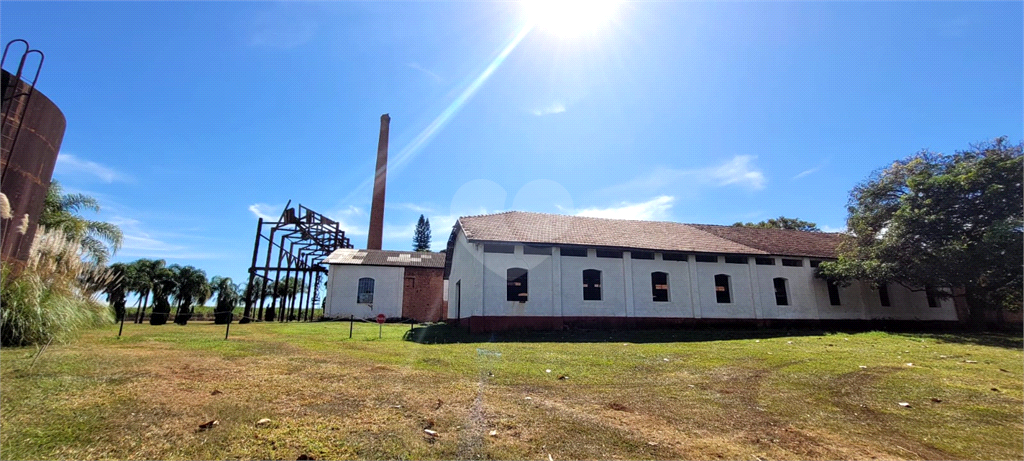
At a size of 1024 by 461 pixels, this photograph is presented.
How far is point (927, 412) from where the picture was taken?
18.1 ft

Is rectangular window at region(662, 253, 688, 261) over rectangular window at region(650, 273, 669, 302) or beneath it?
over

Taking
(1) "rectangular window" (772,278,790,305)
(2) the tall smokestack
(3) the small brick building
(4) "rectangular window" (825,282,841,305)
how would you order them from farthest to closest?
(2) the tall smokestack, (3) the small brick building, (4) "rectangular window" (825,282,841,305), (1) "rectangular window" (772,278,790,305)

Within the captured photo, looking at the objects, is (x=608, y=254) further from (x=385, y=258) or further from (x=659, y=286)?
(x=385, y=258)

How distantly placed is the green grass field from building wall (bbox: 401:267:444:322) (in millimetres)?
19661

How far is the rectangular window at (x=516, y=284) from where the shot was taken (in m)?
18.0

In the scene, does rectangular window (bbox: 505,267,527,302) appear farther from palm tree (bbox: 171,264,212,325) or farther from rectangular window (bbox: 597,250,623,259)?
palm tree (bbox: 171,264,212,325)

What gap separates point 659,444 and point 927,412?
4189 mm

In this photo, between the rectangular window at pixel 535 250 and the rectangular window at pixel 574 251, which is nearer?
the rectangular window at pixel 535 250

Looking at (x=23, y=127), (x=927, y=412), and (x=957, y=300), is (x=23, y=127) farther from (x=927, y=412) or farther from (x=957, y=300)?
(x=957, y=300)

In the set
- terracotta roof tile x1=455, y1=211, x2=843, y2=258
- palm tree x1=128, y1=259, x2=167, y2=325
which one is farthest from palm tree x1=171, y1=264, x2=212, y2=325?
terracotta roof tile x1=455, y1=211, x2=843, y2=258

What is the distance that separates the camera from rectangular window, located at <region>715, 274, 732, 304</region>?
2011 centimetres

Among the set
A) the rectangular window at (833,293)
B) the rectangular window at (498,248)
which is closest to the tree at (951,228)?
the rectangular window at (833,293)

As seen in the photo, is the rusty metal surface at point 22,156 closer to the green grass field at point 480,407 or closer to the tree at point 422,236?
the green grass field at point 480,407

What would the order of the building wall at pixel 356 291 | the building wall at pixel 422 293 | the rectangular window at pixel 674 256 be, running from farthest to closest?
the building wall at pixel 422 293
the building wall at pixel 356 291
the rectangular window at pixel 674 256
